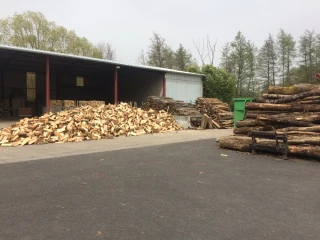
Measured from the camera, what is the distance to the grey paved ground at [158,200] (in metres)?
3.30

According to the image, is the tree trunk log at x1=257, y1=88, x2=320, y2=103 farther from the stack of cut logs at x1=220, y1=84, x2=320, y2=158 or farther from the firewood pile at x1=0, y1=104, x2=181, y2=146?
the firewood pile at x1=0, y1=104, x2=181, y2=146

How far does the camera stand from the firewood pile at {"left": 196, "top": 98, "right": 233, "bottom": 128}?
19609 mm

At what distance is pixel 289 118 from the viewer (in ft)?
30.2

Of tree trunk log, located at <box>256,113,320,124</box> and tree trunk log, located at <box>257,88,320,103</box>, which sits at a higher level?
tree trunk log, located at <box>257,88,320,103</box>

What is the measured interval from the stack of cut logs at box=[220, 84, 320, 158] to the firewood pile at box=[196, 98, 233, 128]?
28.9ft

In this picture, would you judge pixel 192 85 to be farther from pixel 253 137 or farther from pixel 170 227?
pixel 170 227

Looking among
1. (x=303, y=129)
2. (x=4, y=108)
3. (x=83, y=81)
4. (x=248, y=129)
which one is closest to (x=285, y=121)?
(x=303, y=129)

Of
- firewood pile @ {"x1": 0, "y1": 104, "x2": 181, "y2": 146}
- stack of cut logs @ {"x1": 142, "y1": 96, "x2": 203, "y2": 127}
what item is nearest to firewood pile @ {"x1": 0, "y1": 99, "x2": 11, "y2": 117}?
firewood pile @ {"x1": 0, "y1": 104, "x2": 181, "y2": 146}

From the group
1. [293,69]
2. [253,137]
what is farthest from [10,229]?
[293,69]

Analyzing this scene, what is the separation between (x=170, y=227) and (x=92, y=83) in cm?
3062

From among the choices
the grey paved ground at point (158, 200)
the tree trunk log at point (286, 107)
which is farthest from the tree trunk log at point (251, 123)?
the grey paved ground at point (158, 200)

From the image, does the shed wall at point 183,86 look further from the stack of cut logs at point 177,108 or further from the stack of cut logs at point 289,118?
the stack of cut logs at point 289,118

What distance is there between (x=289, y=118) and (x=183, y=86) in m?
16.0

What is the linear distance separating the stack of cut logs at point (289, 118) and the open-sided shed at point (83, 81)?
1267 centimetres
